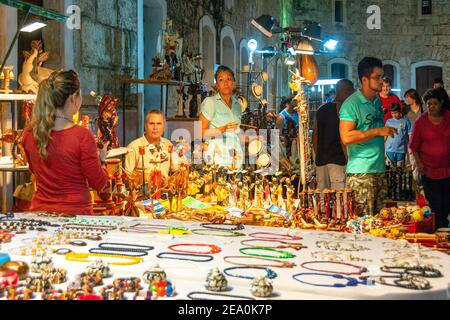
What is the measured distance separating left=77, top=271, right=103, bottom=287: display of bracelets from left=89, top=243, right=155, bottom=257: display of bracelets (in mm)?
397

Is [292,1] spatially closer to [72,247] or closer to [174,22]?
[174,22]

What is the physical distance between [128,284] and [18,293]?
14.2 inches

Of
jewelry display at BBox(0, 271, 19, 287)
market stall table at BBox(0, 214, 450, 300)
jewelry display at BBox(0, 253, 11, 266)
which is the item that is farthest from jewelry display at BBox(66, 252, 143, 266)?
jewelry display at BBox(0, 271, 19, 287)

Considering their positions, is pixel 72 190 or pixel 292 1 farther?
pixel 292 1

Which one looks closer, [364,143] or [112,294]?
[112,294]

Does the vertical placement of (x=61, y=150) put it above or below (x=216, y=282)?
above

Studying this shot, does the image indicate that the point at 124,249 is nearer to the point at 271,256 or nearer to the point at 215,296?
the point at 271,256

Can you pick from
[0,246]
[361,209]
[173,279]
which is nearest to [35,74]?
[361,209]

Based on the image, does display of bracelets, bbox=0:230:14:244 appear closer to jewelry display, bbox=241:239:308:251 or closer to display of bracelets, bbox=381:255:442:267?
jewelry display, bbox=241:239:308:251

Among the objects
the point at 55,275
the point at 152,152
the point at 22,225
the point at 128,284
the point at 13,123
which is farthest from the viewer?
the point at 13,123

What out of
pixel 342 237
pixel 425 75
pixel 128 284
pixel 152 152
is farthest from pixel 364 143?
pixel 425 75

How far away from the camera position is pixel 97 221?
158 inches

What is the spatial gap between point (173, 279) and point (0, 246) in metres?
0.99

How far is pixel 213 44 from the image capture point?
15.8 m
